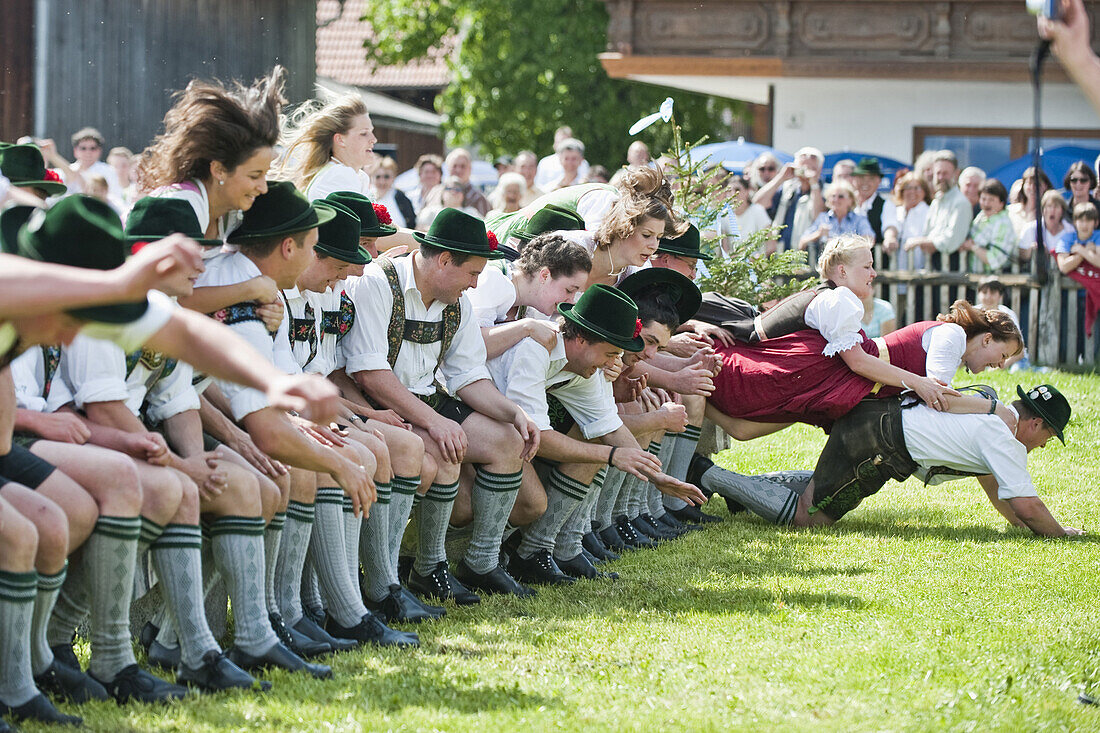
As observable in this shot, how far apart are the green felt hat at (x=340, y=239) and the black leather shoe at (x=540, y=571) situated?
1.80 meters

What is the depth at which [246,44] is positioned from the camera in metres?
18.5

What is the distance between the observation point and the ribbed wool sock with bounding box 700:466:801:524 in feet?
26.2

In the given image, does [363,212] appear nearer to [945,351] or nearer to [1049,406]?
[945,351]

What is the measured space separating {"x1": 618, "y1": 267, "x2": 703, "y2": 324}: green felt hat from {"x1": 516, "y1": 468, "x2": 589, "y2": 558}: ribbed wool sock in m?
1.14

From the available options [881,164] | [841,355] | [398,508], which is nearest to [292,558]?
[398,508]

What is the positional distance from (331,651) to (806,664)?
5.42ft

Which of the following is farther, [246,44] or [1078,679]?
[246,44]

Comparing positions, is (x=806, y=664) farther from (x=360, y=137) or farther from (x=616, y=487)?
(x=360, y=137)

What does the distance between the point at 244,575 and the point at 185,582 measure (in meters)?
0.23

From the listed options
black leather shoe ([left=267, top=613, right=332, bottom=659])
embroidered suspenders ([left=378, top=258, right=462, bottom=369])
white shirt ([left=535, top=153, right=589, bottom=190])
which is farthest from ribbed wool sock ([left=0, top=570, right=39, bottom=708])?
white shirt ([left=535, top=153, right=589, bottom=190])

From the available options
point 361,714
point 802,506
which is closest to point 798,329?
point 802,506

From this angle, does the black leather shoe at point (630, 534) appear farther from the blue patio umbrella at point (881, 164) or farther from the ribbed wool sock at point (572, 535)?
the blue patio umbrella at point (881, 164)

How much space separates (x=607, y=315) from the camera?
6.12 meters

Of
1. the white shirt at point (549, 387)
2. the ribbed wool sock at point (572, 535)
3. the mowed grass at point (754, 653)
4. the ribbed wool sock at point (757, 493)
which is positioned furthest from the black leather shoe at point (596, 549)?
the ribbed wool sock at point (757, 493)
